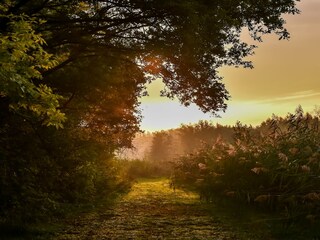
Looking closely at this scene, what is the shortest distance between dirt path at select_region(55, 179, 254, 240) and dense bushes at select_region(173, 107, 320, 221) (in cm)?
113

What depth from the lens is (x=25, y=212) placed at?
345 inches

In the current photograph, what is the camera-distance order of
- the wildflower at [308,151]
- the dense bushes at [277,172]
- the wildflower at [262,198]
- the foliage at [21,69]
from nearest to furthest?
the foliage at [21,69] → the dense bushes at [277,172] → the wildflower at [262,198] → the wildflower at [308,151]

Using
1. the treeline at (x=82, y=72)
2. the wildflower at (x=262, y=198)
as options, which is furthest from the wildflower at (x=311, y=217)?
the treeline at (x=82, y=72)

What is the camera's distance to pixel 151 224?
9.06 metres

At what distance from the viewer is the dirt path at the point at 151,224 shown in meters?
7.83

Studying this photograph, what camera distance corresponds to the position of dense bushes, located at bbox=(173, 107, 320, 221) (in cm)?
865

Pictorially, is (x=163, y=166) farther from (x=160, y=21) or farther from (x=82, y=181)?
(x=160, y=21)

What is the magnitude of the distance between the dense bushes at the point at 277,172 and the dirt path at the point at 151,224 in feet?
3.71

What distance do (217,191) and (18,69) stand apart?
325 inches

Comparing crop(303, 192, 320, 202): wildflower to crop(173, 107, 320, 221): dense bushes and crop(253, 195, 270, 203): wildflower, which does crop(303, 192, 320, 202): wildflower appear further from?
crop(253, 195, 270, 203): wildflower

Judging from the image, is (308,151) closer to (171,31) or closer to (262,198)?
(262,198)

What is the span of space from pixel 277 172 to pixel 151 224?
3104mm

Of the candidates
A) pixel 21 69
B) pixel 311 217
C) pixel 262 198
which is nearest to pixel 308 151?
pixel 262 198

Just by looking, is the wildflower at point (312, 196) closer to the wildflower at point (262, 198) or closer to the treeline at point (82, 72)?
the wildflower at point (262, 198)
